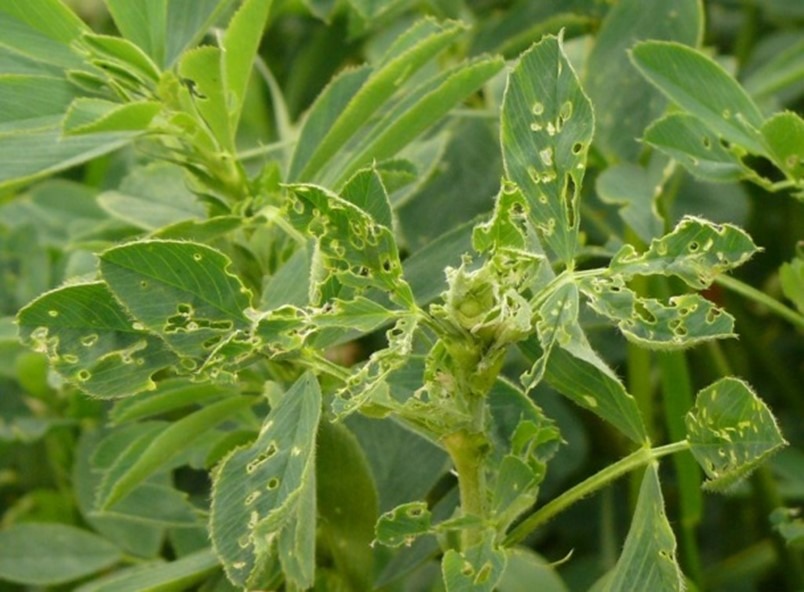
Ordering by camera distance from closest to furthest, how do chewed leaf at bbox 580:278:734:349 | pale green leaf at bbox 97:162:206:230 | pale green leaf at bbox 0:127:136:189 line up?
chewed leaf at bbox 580:278:734:349
pale green leaf at bbox 0:127:136:189
pale green leaf at bbox 97:162:206:230

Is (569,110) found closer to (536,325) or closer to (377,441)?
(536,325)

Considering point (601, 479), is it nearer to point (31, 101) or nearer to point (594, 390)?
point (594, 390)

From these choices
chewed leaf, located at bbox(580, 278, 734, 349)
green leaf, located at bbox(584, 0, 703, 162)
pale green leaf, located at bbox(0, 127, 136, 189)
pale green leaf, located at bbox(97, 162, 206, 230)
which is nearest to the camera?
chewed leaf, located at bbox(580, 278, 734, 349)

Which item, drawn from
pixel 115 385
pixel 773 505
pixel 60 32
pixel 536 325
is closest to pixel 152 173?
pixel 60 32

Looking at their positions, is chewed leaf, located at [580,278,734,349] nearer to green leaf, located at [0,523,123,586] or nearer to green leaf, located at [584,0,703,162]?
green leaf, located at [584,0,703,162]

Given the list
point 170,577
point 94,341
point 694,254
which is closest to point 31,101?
point 94,341

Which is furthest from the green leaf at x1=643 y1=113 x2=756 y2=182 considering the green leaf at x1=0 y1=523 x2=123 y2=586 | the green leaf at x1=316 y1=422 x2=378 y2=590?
the green leaf at x1=0 y1=523 x2=123 y2=586
